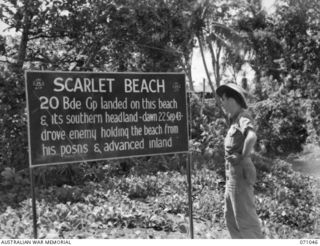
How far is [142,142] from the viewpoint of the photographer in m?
4.61

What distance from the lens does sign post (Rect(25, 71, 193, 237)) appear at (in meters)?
4.01

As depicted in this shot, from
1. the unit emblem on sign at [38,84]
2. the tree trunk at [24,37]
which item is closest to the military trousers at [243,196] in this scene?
the unit emblem on sign at [38,84]

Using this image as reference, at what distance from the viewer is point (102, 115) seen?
4410 mm

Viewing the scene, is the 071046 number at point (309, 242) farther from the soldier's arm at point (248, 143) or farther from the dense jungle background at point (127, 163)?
the soldier's arm at point (248, 143)

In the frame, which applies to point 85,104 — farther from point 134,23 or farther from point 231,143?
point 134,23

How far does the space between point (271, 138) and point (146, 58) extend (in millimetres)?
11249

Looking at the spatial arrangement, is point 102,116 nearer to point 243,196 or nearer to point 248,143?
point 248,143

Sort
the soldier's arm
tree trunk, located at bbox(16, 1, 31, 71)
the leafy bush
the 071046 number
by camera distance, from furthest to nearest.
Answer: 1. the leafy bush
2. tree trunk, located at bbox(16, 1, 31, 71)
3. the 071046 number
4. the soldier's arm

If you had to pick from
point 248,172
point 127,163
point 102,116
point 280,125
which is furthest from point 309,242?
point 280,125

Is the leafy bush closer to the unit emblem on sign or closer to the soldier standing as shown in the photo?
the soldier standing

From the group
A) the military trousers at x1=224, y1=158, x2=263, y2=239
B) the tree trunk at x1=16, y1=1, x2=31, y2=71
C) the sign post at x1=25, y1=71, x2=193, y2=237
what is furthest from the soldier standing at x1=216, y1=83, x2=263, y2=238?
the tree trunk at x1=16, y1=1, x2=31, y2=71

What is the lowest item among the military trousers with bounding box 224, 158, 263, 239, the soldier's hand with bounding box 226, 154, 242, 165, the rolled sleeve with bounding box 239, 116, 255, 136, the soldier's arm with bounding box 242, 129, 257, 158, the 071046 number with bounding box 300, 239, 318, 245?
the 071046 number with bounding box 300, 239, 318, 245

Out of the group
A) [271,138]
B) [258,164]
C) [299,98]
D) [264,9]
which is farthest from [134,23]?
[264,9]

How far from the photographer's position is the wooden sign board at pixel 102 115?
402 cm
